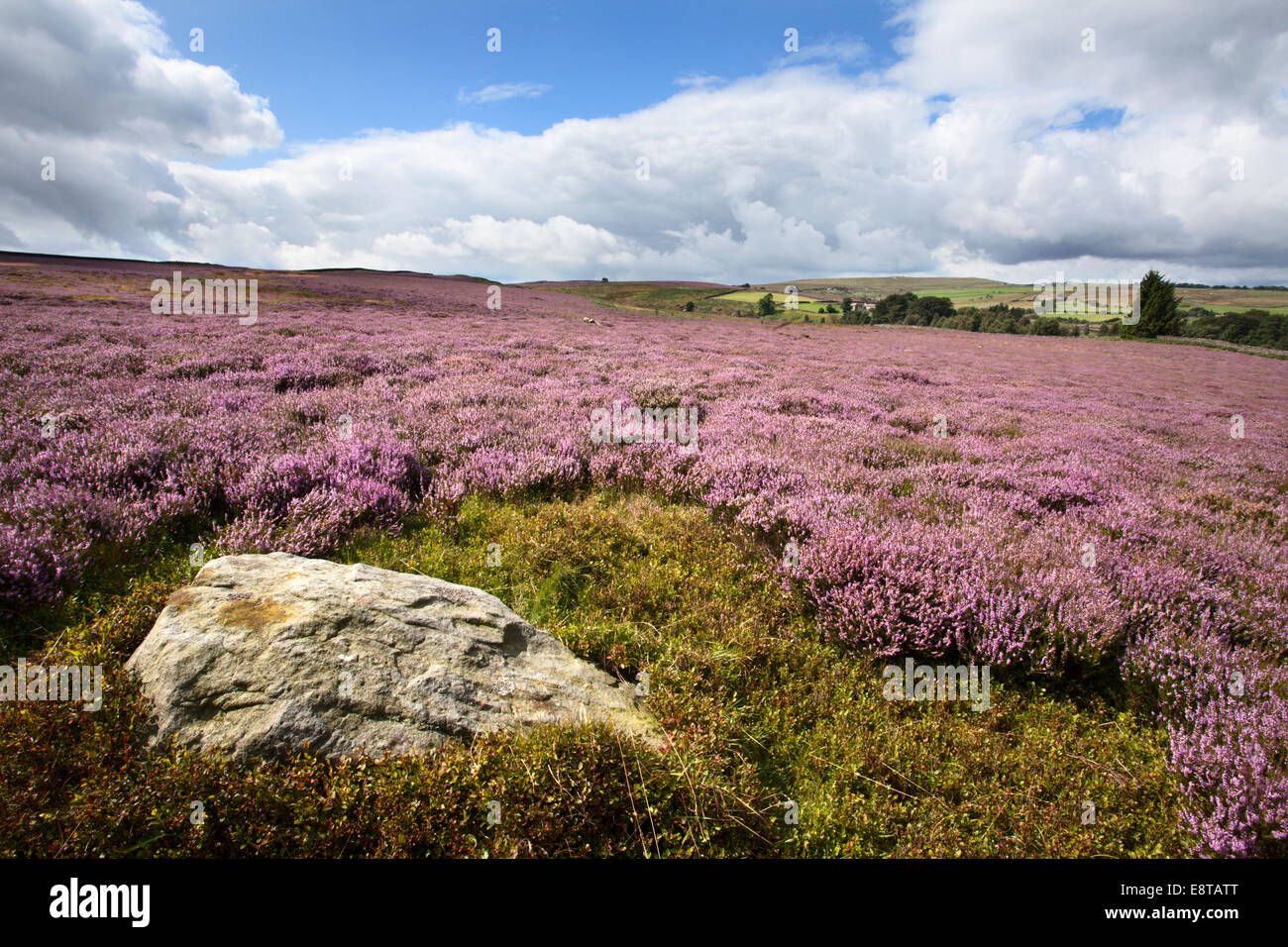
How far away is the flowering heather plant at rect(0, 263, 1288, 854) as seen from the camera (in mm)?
3092

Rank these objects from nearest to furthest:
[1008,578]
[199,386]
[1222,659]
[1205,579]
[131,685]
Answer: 1. [131,685]
2. [1222,659]
3. [1008,578]
4. [1205,579]
5. [199,386]

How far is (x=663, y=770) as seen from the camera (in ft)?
7.13

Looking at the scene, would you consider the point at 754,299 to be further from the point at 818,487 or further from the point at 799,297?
the point at 818,487

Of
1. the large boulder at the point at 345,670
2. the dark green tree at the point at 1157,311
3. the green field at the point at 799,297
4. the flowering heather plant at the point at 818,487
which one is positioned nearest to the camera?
the large boulder at the point at 345,670

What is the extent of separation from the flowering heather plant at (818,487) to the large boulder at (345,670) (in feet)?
3.99

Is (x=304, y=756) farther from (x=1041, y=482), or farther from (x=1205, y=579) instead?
(x=1041, y=482)

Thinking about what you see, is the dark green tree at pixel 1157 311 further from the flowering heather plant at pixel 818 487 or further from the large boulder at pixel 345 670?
the large boulder at pixel 345 670

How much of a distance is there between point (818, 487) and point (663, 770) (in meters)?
3.61

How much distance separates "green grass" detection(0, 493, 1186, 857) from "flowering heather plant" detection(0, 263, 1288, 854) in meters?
0.34

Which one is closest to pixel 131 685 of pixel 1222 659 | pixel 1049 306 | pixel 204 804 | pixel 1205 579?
pixel 204 804

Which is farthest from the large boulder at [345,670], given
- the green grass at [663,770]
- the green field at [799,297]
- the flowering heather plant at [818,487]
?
the green field at [799,297]

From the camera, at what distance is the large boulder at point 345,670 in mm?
2100
